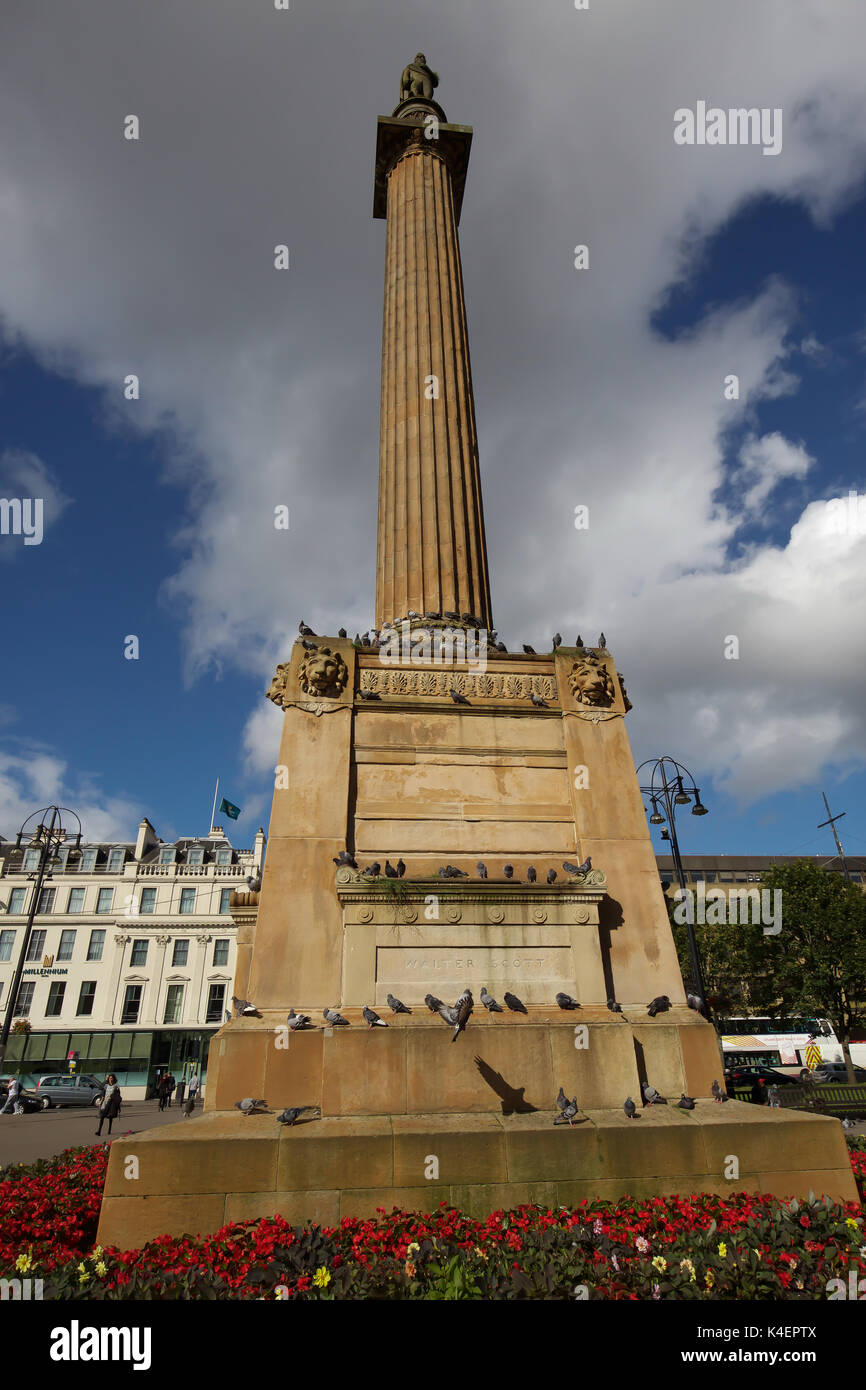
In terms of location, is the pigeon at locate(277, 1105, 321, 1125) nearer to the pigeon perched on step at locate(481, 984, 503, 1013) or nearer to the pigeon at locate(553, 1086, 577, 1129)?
the pigeon perched on step at locate(481, 984, 503, 1013)

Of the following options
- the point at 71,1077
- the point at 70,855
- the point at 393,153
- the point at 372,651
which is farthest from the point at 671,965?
the point at 70,855

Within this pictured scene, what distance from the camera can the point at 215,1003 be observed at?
49562 mm

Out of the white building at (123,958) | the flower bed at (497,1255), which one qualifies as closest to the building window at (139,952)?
the white building at (123,958)

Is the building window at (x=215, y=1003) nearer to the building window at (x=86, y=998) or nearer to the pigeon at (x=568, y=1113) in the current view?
the building window at (x=86, y=998)

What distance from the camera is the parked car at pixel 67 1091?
116 ft

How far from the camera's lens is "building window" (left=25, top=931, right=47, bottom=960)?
50.5 meters

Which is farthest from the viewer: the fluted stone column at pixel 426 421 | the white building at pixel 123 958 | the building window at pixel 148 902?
the building window at pixel 148 902

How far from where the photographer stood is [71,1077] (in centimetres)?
3862

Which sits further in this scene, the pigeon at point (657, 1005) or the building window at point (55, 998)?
the building window at point (55, 998)

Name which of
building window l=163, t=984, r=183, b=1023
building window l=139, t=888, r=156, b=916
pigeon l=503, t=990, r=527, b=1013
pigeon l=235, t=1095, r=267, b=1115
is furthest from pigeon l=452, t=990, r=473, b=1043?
building window l=139, t=888, r=156, b=916

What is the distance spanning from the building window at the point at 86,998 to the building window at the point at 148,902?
5.38 m

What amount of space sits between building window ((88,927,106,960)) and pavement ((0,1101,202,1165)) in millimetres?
14338

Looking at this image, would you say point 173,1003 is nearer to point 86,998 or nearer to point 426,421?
point 86,998

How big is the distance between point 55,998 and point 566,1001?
51.1 m
